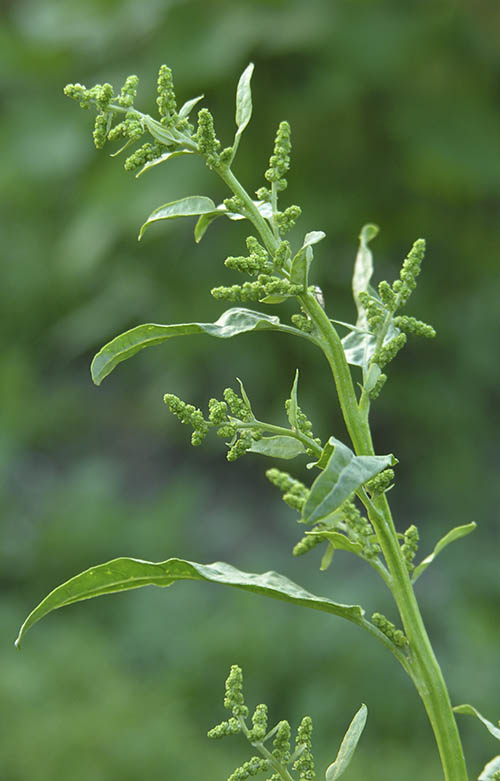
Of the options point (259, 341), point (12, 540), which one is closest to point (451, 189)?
point (259, 341)

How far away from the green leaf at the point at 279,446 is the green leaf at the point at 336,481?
0.24ft

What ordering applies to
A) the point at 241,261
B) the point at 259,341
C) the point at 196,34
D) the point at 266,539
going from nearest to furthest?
the point at 241,261
the point at 196,34
the point at 259,341
the point at 266,539

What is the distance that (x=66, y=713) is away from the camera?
1.78 m

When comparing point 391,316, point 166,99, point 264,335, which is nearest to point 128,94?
point 166,99

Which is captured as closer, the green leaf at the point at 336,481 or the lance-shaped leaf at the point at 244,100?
the green leaf at the point at 336,481

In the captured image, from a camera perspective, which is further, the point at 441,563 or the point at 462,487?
the point at 462,487

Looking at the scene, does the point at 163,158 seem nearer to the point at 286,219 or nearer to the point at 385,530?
the point at 286,219

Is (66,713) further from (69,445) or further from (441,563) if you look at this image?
(69,445)

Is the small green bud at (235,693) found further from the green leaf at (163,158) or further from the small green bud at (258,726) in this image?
the green leaf at (163,158)

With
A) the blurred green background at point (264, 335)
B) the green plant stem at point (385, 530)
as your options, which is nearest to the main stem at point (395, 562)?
the green plant stem at point (385, 530)

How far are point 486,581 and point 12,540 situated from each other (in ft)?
4.32

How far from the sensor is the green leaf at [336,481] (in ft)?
0.98

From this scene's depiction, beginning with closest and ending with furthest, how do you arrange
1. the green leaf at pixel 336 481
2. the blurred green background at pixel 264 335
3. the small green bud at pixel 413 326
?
the green leaf at pixel 336 481 < the small green bud at pixel 413 326 < the blurred green background at pixel 264 335

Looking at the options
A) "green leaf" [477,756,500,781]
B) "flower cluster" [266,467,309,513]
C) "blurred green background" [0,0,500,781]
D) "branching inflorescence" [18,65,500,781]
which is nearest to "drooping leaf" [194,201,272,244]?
"branching inflorescence" [18,65,500,781]
